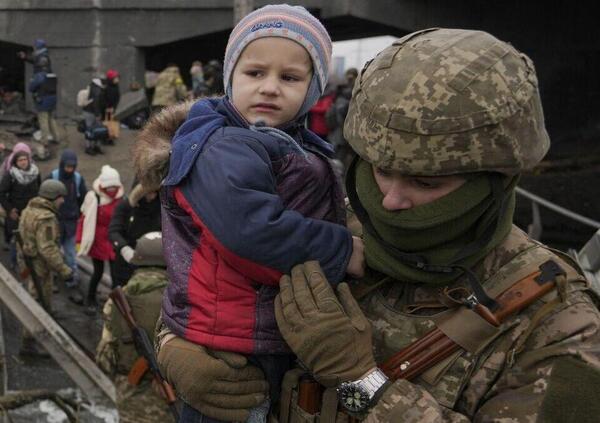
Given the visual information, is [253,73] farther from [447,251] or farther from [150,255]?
[150,255]

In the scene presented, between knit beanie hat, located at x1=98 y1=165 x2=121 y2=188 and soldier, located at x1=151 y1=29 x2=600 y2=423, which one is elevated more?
soldier, located at x1=151 y1=29 x2=600 y2=423

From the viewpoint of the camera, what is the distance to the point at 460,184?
5.42 ft

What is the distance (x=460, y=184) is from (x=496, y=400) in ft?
1.60

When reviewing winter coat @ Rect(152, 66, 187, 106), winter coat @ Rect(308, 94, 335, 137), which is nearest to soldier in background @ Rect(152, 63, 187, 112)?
winter coat @ Rect(152, 66, 187, 106)

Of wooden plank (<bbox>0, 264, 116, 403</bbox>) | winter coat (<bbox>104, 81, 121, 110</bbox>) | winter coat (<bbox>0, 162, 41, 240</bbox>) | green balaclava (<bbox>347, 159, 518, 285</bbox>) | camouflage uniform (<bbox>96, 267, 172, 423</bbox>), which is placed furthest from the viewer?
winter coat (<bbox>104, 81, 121, 110</bbox>)

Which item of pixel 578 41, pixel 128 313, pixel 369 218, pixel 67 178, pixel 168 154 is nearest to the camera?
pixel 369 218

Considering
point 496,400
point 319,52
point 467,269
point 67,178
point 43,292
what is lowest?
point 43,292

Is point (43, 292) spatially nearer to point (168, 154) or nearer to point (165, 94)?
point (168, 154)

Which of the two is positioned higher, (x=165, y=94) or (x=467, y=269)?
(x=467, y=269)

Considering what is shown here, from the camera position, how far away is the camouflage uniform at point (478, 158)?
1.56m

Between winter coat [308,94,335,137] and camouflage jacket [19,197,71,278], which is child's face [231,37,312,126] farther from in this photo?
winter coat [308,94,335,137]

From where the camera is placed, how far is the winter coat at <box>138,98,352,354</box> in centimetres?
178

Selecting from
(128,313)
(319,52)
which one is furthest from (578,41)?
(319,52)

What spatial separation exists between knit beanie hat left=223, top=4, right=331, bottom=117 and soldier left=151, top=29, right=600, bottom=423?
287mm
